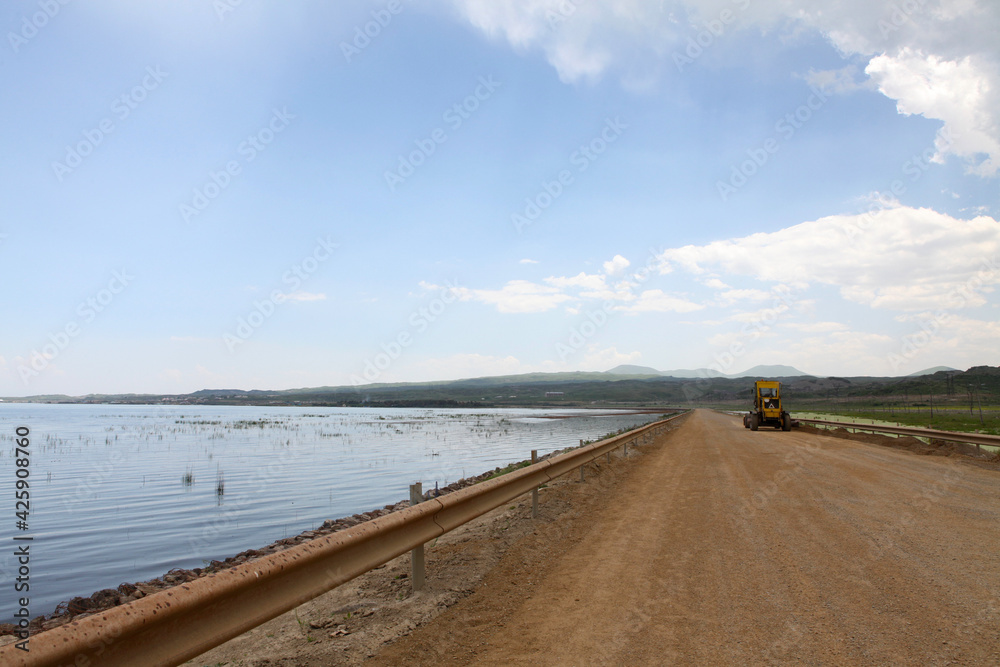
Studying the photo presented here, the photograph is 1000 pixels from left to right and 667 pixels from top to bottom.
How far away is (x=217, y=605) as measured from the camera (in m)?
3.01

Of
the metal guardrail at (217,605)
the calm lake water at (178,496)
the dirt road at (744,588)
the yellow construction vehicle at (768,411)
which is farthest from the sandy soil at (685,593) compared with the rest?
the yellow construction vehicle at (768,411)

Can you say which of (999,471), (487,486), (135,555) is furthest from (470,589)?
(999,471)

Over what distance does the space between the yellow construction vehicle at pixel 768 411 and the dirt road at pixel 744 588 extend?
92.1ft

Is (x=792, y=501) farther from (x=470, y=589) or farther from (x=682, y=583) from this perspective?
(x=470, y=589)

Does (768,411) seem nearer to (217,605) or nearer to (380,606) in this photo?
(380,606)

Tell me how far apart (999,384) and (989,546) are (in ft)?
470

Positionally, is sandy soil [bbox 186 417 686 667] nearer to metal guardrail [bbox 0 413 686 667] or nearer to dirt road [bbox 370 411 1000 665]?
dirt road [bbox 370 411 1000 665]

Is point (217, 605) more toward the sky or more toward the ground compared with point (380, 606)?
more toward the sky

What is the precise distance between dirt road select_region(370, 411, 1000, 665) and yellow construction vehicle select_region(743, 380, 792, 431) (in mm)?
28077

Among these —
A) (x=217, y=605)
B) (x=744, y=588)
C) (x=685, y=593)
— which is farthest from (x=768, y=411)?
(x=217, y=605)

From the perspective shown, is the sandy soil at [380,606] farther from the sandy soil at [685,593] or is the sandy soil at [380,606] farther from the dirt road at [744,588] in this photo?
the dirt road at [744,588]

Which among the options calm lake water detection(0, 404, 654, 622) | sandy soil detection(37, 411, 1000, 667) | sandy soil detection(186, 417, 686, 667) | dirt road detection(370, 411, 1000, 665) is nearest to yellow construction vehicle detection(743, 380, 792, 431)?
calm lake water detection(0, 404, 654, 622)

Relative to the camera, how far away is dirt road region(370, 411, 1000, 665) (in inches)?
160

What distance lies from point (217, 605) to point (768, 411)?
39688 mm
